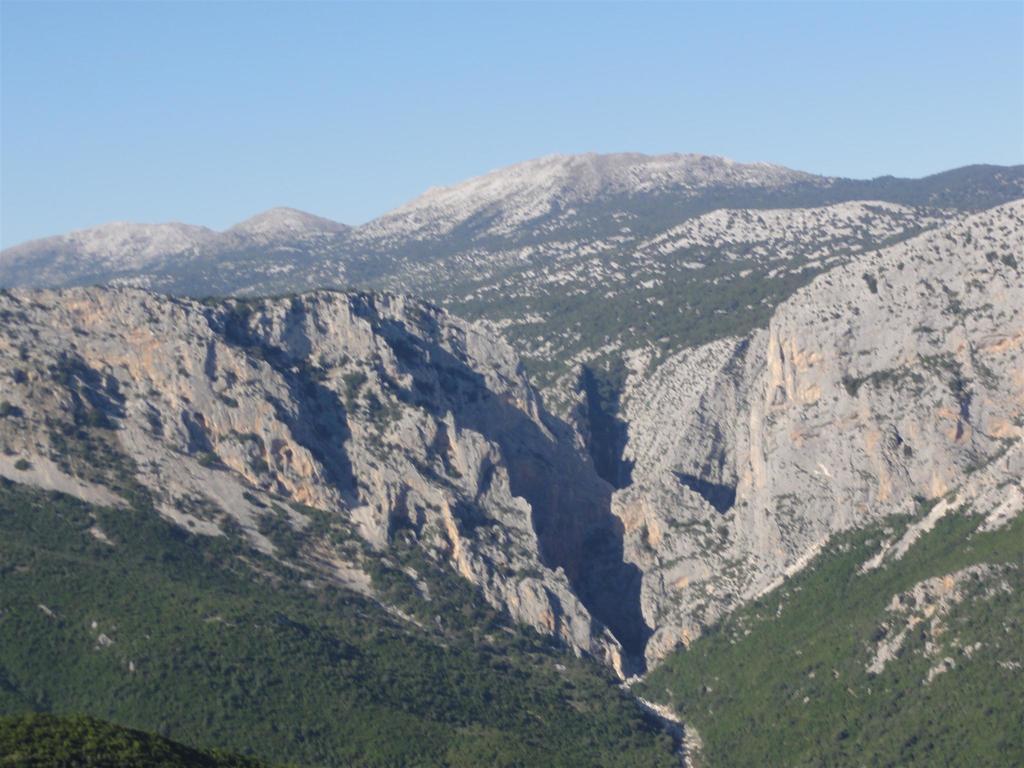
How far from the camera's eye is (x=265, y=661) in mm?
168875

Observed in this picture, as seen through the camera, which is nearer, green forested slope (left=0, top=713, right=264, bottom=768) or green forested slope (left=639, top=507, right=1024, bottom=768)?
green forested slope (left=0, top=713, right=264, bottom=768)

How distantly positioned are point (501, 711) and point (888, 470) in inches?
1738

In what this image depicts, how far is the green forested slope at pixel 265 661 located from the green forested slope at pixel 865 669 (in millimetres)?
8131

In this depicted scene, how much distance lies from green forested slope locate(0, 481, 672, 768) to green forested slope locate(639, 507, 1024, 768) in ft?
→ 26.7

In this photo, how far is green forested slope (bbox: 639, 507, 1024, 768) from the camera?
528ft

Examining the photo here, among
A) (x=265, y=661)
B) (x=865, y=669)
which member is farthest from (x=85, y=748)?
(x=865, y=669)

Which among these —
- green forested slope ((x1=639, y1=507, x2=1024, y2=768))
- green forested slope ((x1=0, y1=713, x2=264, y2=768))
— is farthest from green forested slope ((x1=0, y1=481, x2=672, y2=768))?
green forested slope ((x1=0, y1=713, x2=264, y2=768))

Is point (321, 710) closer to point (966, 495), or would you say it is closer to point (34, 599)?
point (34, 599)

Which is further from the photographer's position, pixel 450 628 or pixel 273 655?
pixel 450 628

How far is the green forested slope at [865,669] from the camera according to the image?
161 meters

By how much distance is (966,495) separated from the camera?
610 ft

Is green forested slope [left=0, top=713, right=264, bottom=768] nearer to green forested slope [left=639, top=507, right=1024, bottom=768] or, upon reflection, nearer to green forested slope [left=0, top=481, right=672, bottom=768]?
green forested slope [left=0, top=481, right=672, bottom=768]

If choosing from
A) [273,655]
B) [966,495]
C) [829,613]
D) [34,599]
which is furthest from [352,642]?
[966,495]

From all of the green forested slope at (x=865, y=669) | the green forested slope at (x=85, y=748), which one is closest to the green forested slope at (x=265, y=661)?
the green forested slope at (x=865, y=669)
